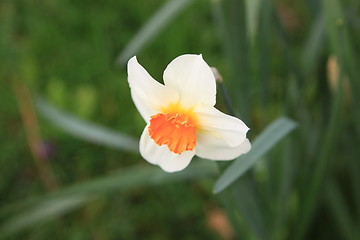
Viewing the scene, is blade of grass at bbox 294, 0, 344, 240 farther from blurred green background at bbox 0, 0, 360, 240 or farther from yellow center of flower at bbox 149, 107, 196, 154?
yellow center of flower at bbox 149, 107, 196, 154

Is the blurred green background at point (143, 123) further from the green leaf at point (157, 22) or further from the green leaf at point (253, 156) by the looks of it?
the green leaf at point (253, 156)

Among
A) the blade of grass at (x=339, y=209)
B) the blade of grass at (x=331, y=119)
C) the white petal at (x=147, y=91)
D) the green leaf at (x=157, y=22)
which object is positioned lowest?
the blade of grass at (x=339, y=209)

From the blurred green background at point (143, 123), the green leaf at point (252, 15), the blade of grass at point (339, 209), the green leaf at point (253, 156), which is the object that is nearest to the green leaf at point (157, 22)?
the blurred green background at point (143, 123)

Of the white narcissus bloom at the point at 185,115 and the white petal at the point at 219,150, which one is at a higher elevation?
the white narcissus bloom at the point at 185,115

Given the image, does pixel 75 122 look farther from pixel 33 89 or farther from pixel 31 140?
pixel 33 89

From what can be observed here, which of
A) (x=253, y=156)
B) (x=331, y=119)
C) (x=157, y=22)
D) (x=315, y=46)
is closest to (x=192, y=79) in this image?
(x=253, y=156)

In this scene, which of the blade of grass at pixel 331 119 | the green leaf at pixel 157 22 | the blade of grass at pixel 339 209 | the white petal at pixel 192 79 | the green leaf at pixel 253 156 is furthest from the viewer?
the blade of grass at pixel 339 209

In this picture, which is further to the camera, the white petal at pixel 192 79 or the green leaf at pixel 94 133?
the green leaf at pixel 94 133
